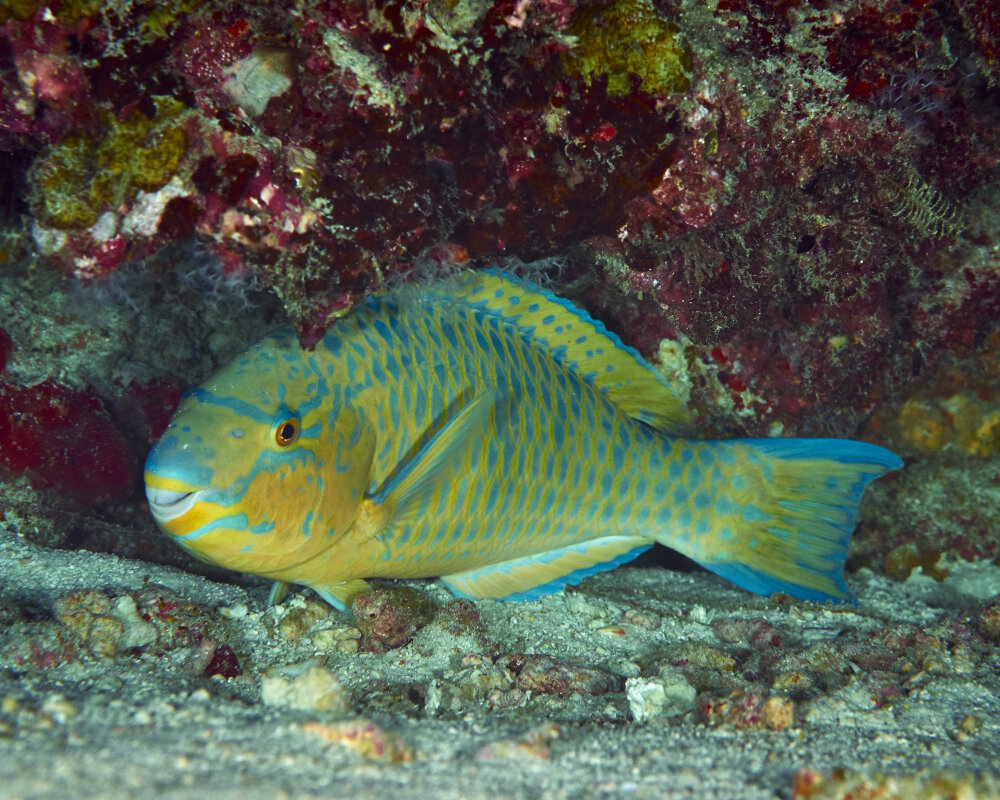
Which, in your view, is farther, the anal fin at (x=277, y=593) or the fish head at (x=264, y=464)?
the anal fin at (x=277, y=593)

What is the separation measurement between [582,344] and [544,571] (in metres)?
1.23

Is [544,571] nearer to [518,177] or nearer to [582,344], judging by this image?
[582,344]

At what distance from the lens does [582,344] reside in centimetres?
356

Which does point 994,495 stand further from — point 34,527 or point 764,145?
point 34,527

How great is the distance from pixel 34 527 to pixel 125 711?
7.11ft

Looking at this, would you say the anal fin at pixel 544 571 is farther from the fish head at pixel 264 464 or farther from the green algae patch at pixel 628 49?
the green algae patch at pixel 628 49

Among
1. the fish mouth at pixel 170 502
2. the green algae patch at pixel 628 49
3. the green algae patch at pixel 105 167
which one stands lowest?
the fish mouth at pixel 170 502

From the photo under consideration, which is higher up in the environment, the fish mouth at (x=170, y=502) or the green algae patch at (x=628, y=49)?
the green algae patch at (x=628, y=49)

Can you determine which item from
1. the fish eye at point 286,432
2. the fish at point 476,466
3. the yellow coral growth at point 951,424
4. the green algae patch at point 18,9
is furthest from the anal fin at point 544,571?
the green algae patch at point 18,9

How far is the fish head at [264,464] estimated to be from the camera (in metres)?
2.45

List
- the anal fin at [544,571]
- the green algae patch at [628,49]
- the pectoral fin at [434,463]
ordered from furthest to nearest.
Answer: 1. the anal fin at [544,571]
2. the pectoral fin at [434,463]
3. the green algae patch at [628,49]

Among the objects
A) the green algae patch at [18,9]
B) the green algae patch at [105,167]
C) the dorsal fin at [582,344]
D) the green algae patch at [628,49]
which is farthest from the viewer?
the dorsal fin at [582,344]

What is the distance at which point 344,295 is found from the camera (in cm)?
274

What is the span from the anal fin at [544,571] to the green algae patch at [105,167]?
2.30 m
